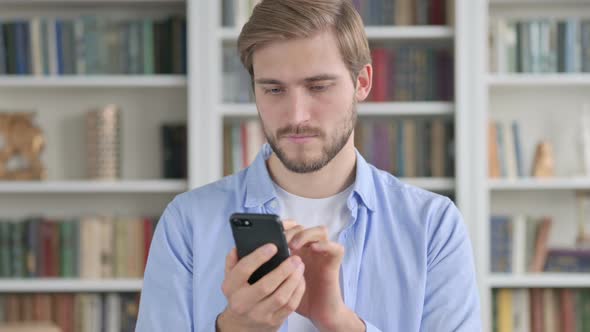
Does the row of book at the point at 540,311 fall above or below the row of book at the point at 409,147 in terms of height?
below

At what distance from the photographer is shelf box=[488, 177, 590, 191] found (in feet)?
10.8

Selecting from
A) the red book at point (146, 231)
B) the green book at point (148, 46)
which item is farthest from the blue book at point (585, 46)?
the red book at point (146, 231)

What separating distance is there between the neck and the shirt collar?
0.02m

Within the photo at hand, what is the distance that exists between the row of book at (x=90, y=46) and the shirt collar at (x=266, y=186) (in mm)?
1973

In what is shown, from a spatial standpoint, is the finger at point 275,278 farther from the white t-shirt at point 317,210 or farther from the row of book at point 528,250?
the row of book at point 528,250

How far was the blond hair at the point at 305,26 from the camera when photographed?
4.38ft

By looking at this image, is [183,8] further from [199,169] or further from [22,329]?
[22,329]

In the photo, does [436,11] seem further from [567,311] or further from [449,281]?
[449,281]

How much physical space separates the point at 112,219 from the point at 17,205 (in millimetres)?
429

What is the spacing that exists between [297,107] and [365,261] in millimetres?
284

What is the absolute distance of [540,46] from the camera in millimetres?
3328

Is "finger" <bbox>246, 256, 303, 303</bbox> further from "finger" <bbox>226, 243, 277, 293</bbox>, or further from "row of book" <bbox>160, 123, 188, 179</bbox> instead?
"row of book" <bbox>160, 123, 188, 179</bbox>

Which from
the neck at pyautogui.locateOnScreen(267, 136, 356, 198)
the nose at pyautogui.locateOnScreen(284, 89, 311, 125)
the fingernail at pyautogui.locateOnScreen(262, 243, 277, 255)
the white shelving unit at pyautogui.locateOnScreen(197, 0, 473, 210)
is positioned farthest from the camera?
the white shelving unit at pyautogui.locateOnScreen(197, 0, 473, 210)

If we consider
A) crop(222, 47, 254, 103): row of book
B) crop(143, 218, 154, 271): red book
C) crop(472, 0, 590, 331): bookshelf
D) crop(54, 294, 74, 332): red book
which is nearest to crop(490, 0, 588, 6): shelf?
crop(472, 0, 590, 331): bookshelf
